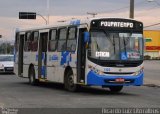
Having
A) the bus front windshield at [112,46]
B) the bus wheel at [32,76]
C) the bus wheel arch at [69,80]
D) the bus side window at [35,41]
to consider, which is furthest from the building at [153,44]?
the bus front windshield at [112,46]

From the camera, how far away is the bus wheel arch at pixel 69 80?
2089 centimetres

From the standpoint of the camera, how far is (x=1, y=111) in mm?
13258

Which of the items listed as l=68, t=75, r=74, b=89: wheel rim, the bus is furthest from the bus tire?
l=68, t=75, r=74, b=89: wheel rim

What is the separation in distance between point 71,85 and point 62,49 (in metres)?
1.84

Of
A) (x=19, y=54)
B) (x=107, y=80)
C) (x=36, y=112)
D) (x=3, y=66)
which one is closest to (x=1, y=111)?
(x=36, y=112)

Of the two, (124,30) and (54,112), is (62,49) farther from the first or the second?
(54,112)

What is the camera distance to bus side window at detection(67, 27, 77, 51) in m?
20.8

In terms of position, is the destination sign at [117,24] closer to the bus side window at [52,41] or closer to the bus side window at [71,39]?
the bus side window at [71,39]

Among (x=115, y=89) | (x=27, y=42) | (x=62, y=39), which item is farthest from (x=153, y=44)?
(x=115, y=89)

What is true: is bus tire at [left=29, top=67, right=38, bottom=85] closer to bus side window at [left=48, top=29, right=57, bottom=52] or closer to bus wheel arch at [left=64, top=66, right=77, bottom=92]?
bus side window at [left=48, top=29, right=57, bottom=52]

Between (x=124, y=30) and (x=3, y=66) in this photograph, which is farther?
(x=3, y=66)

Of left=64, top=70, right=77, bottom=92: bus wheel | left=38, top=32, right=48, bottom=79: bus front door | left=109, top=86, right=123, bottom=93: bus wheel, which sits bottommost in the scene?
left=109, top=86, right=123, bottom=93: bus wheel

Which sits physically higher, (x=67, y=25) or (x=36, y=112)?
(x=67, y=25)

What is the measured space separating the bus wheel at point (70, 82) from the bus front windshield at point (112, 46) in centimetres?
179
